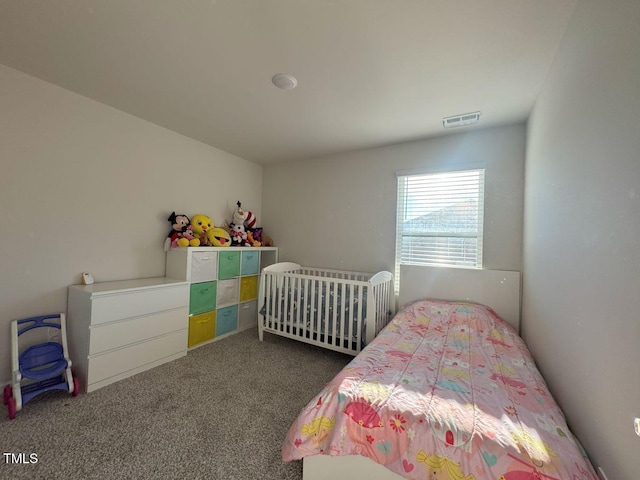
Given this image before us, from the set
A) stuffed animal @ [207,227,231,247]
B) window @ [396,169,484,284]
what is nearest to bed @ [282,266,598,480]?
window @ [396,169,484,284]

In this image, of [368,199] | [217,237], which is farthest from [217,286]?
[368,199]

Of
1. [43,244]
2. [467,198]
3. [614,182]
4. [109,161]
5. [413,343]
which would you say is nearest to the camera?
[614,182]

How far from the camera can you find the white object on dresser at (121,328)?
1930 mm

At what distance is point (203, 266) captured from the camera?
2781 mm

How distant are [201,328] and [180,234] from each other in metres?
1.05

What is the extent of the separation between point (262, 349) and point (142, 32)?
2.71 m

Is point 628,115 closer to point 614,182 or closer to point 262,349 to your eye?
point 614,182

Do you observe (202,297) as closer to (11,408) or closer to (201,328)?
(201,328)

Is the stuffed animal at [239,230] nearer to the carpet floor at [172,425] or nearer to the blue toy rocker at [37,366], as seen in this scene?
the carpet floor at [172,425]

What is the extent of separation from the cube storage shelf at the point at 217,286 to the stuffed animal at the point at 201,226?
0.24 meters

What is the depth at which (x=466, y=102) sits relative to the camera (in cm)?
208

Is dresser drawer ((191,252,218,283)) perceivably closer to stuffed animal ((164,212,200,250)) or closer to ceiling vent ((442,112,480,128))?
stuffed animal ((164,212,200,250))

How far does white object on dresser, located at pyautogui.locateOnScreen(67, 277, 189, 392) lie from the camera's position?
193 cm

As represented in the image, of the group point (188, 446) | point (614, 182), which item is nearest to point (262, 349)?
point (188, 446)
